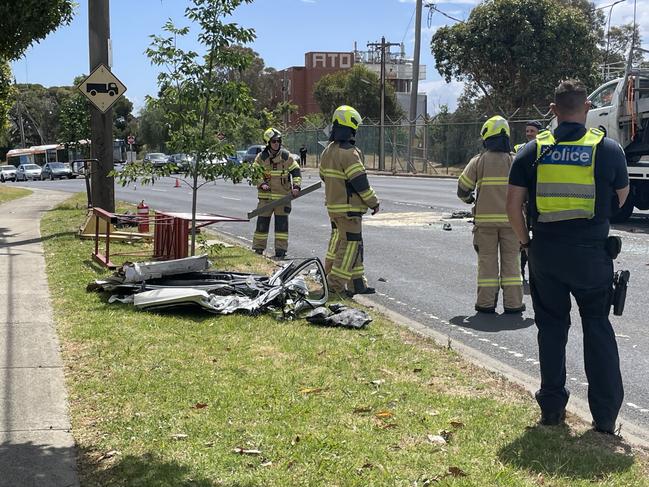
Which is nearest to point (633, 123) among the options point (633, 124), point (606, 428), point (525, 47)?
point (633, 124)

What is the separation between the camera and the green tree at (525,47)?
4438cm

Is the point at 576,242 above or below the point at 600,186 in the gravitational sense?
below

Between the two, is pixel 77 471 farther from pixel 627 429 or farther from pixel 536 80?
pixel 536 80

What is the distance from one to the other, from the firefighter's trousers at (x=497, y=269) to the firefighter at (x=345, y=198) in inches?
49.9

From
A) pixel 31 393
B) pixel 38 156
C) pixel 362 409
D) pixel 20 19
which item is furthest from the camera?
pixel 38 156

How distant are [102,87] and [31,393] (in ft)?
31.9

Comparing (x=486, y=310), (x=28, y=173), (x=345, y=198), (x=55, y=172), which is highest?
(x=345, y=198)

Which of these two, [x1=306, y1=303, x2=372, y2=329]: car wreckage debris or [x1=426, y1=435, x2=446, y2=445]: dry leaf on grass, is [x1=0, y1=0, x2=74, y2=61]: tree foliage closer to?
[x1=306, y1=303, x2=372, y2=329]: car wreckage debris

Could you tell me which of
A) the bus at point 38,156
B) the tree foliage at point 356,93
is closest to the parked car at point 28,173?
the bus at point 38,156

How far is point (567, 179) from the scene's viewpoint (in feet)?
16.0

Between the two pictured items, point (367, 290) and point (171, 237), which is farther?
point (171, 237)

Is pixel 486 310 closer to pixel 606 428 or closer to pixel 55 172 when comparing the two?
pixel 606 428

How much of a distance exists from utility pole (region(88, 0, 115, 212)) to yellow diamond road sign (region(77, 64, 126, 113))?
515mm

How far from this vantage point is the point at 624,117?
54.5 ft
